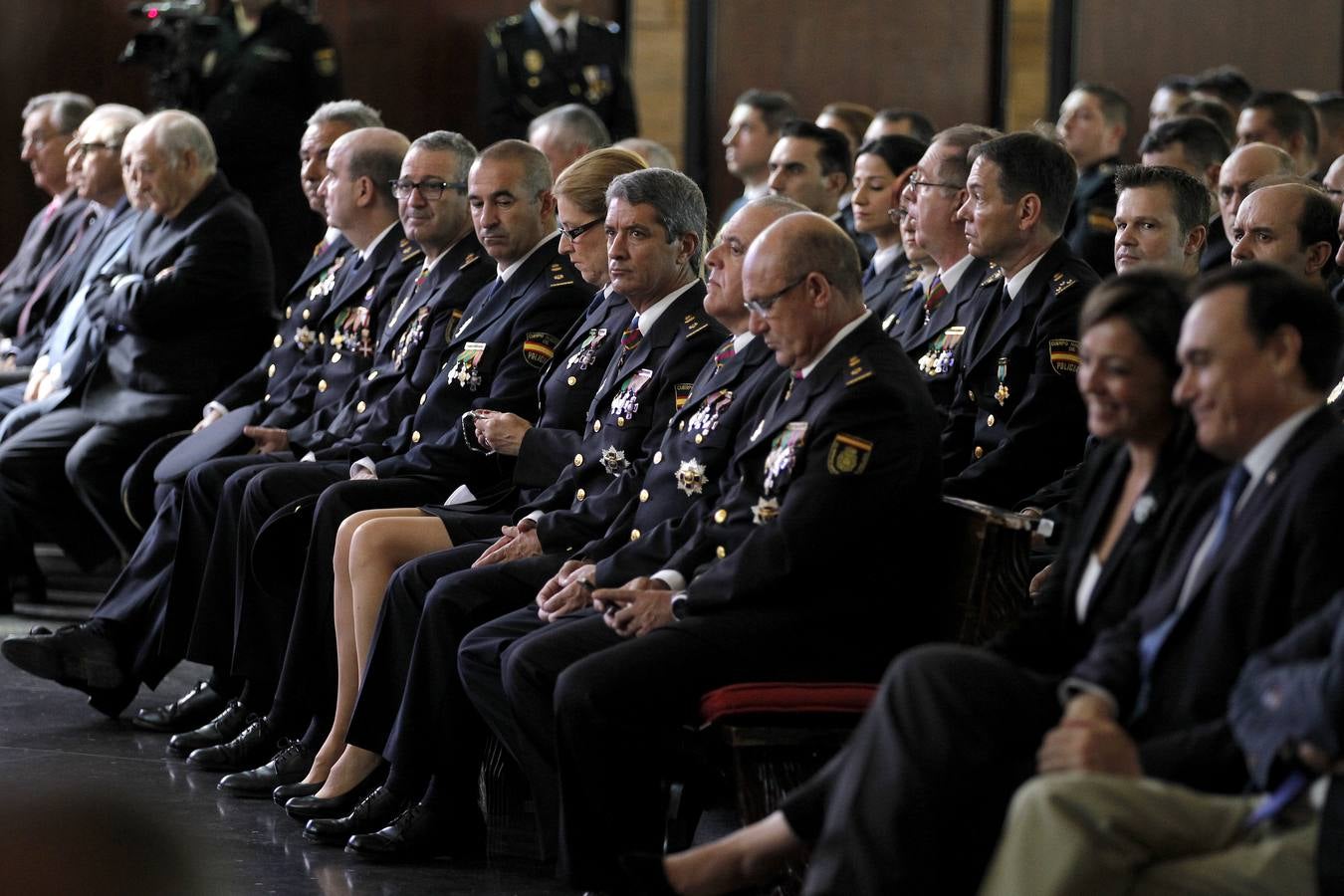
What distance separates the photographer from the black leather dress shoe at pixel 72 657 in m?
4.55

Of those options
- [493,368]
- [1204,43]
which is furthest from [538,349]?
[1204,43]

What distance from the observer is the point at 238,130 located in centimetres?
703

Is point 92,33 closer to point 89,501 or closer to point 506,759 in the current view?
point 89,501

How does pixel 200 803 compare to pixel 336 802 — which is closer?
pixel 336 802

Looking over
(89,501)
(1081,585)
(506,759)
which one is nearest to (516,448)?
(506,759)

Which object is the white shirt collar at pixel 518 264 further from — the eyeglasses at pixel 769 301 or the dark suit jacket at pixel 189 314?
the dark suit jacket at pixel 189 314

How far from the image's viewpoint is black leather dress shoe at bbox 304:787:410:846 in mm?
3664

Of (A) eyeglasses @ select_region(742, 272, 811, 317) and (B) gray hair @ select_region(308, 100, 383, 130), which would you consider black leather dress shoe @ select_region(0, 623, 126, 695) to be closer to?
(B) gray hair @ select_region(308, 100, 383, 130)

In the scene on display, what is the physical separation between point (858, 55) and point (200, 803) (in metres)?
5.30

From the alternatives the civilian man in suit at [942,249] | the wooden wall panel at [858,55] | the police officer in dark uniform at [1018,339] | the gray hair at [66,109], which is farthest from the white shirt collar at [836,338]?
the wooden wall panel at [858,55]

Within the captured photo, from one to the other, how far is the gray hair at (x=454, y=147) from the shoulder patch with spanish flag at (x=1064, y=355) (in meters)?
1.62

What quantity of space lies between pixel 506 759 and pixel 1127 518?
154cm

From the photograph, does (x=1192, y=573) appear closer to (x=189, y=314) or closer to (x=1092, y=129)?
(x=189, y=314)

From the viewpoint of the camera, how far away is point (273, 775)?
4070mm
